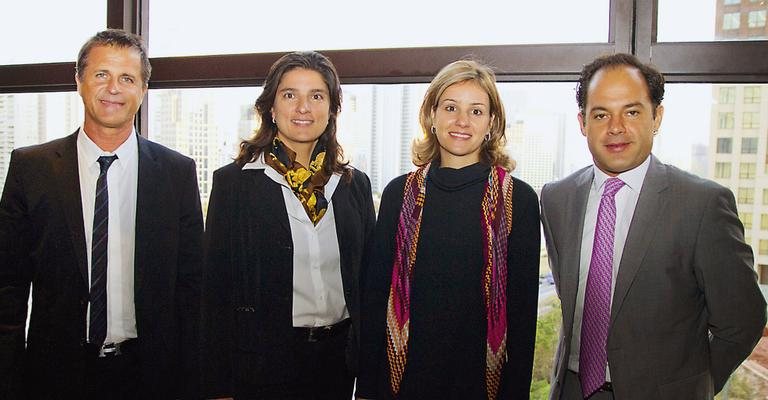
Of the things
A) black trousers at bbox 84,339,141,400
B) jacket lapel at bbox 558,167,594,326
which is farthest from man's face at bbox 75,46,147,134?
jacket lapel at bbox 558,167,594,326

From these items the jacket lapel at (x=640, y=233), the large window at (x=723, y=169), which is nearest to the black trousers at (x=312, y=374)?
the jacket lapel at (x=640, y=233)

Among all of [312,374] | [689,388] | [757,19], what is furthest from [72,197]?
[757,19]

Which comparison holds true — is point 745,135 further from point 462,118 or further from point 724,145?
point 462,118

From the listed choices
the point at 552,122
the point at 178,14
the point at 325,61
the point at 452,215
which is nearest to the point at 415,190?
the point at 452,215

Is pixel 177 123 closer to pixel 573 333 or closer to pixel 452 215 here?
pixel 452 215

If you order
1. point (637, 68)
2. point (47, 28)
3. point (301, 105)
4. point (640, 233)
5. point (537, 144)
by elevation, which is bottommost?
point (640, 233)

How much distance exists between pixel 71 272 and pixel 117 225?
210 mm

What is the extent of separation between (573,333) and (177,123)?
6.48 feet

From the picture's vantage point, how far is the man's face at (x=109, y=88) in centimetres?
209

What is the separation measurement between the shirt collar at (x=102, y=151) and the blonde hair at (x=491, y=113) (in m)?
1.02

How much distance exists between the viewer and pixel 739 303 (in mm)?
1650

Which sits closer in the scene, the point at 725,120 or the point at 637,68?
the point at 637,68

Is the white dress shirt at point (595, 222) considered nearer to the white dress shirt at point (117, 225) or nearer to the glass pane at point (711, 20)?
the glass pane at point (711, 20)

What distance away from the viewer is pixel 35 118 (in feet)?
9.93
